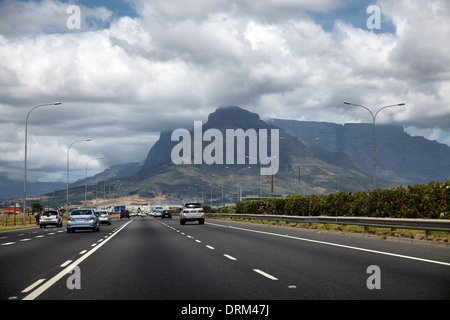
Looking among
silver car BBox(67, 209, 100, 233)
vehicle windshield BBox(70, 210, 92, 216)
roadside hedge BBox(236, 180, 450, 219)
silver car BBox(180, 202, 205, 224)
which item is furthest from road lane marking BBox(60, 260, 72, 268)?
silver car BBox(180, 202, 205, 224)

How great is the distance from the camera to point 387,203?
28.7 meters

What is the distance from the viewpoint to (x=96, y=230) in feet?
119

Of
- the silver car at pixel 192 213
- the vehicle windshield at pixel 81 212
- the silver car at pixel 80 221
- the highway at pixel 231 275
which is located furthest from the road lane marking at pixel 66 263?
the silver car at pixel 192 213

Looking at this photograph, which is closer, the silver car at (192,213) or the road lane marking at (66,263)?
the road lane marking at (66,263)

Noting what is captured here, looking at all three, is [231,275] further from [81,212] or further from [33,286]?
[81,212]

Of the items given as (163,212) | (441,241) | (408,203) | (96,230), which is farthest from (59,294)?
(163,212)

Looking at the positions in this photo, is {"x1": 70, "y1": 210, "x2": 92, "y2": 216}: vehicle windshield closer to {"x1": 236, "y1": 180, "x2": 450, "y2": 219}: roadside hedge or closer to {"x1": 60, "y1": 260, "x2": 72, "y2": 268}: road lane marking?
{"x1": 236, "y1": 180, "x2": 450, "y2": 219}: roadside hedge

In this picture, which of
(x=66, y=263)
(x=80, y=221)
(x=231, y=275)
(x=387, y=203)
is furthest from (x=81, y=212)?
(x=231, y=275)

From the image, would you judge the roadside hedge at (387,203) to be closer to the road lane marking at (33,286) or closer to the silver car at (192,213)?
the silver car at (192,213)

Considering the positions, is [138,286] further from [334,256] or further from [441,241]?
[441,241]

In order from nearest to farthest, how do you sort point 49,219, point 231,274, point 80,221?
point 231,274 → point 80,221 → point 49,219

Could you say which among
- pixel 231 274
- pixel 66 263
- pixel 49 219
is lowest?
pixel 49 219

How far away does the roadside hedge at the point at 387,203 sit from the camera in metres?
24.4
